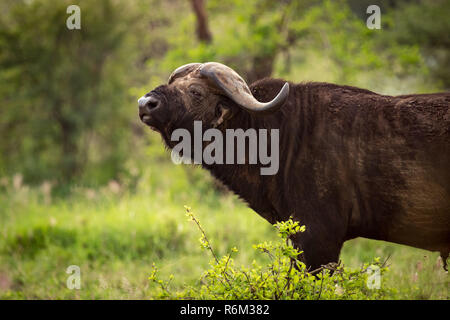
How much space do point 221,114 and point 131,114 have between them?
38.7ft

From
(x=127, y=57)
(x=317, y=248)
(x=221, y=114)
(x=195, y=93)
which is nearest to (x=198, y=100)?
(x=195, y=93)

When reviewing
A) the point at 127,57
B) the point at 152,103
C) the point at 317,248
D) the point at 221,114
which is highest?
the point at 127,57

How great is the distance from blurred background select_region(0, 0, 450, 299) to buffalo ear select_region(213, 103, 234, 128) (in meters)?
2.45

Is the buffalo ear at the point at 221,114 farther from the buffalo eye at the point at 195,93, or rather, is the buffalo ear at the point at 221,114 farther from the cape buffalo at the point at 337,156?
the buffalo eye at the point at 195,93

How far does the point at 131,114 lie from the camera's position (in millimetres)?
15852

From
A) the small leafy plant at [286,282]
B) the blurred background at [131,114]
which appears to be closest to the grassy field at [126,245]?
the blurred background at [131,114]

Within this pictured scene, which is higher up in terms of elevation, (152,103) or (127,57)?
(127,57)

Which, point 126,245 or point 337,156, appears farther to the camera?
point 126,245

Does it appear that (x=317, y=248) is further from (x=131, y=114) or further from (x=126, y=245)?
(x=131, y=114)

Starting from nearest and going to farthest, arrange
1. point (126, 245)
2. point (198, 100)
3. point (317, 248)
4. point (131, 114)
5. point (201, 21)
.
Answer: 1. point (317, 248)
2. point (198, 100)
3. point (126, 245)
4. point (201, 21)
5. point (131, 114)

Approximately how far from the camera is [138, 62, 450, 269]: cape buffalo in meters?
Answer: 3.98

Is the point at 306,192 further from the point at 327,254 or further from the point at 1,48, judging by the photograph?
the point at 1,48

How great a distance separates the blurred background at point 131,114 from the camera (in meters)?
7.61

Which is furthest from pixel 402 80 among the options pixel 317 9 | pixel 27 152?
pixel 27 152
